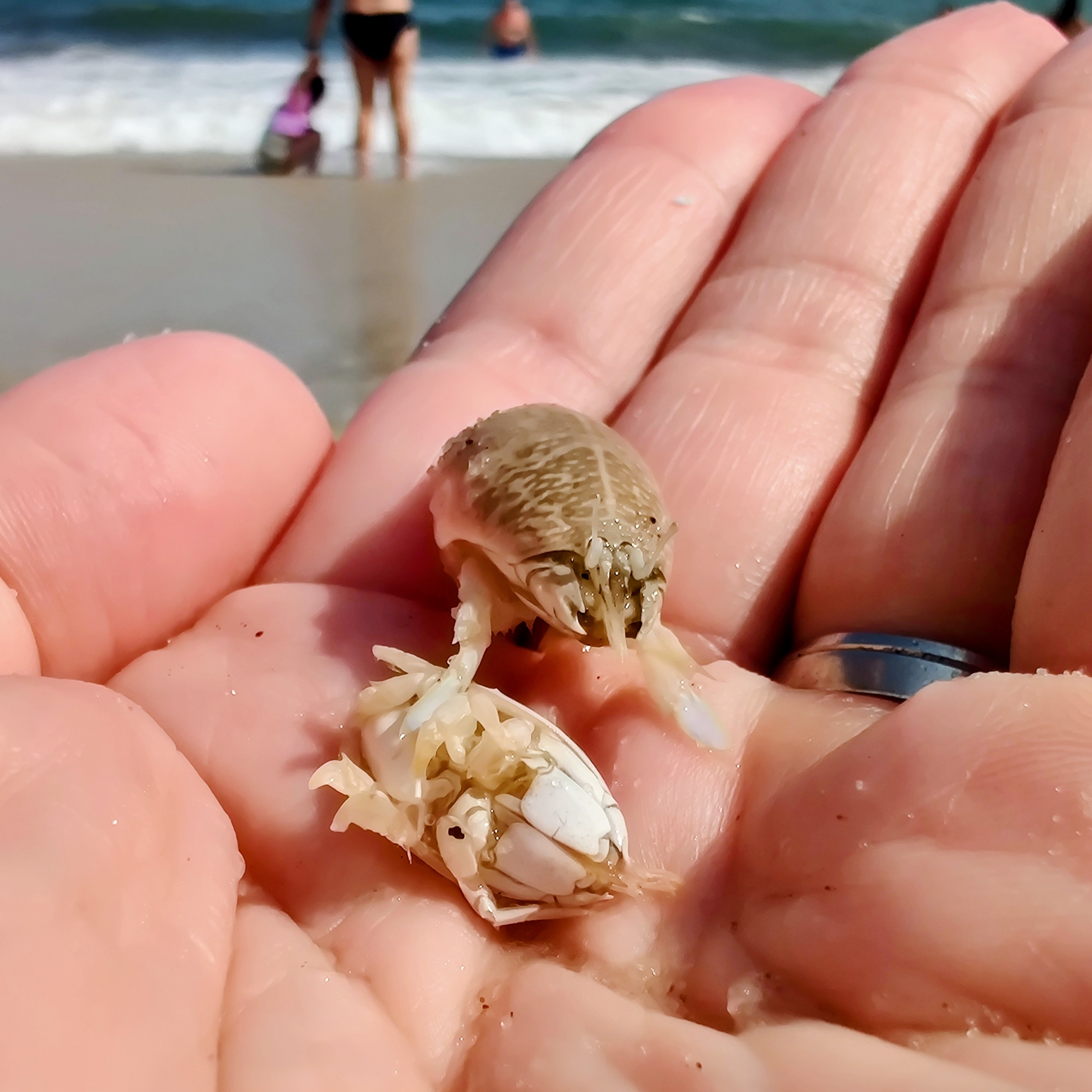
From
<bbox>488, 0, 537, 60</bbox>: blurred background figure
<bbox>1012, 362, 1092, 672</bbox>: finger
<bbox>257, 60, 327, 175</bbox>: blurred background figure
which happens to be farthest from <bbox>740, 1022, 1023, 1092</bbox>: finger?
<bbox>488, 0, 537, 60</bbox>: blurred background figure

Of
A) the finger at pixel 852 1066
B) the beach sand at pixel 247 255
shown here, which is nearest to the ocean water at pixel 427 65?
the beach sand at pixel 247 255

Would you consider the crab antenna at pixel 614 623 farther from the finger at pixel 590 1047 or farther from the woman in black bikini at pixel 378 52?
the woman in black bikini at pixel 378 52

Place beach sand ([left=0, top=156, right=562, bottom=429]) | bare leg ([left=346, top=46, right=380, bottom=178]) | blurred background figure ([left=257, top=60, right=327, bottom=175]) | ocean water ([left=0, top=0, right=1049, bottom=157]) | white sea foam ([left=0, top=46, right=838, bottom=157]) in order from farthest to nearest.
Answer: ocean water ([left=0, top=0, right=1049, bottom=157])
white sea foam ([left=0, top=46, right=838, bottom=157])
bare leg ([left=346, top=46, right=380, bottom=178])
blurred background figure ([left=257, top=60, right=327, bottom=175])
beach sand ([left=0, top=156, right=562, bottom=429])

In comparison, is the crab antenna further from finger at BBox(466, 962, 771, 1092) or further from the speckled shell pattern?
finger at BBox(466, 962, 771, 1092)

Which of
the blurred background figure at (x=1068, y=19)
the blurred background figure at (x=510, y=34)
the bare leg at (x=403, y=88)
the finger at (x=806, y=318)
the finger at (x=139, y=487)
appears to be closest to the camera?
the finger at (x=139, y=487)

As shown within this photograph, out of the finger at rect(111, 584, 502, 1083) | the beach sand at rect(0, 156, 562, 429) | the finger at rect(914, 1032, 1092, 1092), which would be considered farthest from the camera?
the beach sand at rect(0, 156, 562, 429)

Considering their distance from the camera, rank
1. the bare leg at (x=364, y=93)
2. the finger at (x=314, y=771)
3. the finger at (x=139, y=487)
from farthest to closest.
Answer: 1. the bare leg at (x=364, y=93)
2. the finger at (x=139, y=487)
3. the finger at (x=314, y=771)

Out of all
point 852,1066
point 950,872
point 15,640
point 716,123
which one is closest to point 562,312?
point 716,123
